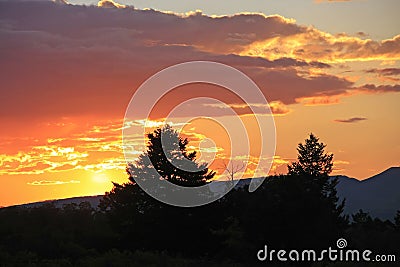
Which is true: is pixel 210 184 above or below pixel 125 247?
above

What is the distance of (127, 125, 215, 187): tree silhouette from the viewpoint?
187 ft

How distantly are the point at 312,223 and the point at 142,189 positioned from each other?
1636 cm

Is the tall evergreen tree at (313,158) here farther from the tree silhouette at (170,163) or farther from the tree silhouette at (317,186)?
the tree silhouette at (170,163)

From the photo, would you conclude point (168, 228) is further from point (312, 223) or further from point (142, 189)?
point (312, 223)

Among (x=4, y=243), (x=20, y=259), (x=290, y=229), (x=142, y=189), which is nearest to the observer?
(x=20, y=259)

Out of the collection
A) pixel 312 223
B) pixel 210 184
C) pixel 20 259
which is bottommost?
pixel 20 259

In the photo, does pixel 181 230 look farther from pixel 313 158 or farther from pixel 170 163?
pixel 313 158

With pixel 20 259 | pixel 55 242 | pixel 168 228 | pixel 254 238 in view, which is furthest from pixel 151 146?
pixel 20 259

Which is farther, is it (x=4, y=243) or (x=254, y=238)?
(x=4, y=243)

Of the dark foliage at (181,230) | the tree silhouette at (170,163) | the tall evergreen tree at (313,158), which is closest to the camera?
the dark foliage at (181,230)

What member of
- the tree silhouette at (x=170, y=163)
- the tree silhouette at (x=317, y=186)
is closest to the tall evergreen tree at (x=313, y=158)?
the tree silhouette at (x=317, y=186)

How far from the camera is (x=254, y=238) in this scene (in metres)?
46.2

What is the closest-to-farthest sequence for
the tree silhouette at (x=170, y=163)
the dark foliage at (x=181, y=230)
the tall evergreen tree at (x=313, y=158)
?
the dark foliage at (x=181, y=230) → the tree silhouette at (x=170, y=163) → the tall evergreen tree at (x=313, y=158)

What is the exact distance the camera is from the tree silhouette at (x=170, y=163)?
56938mm
